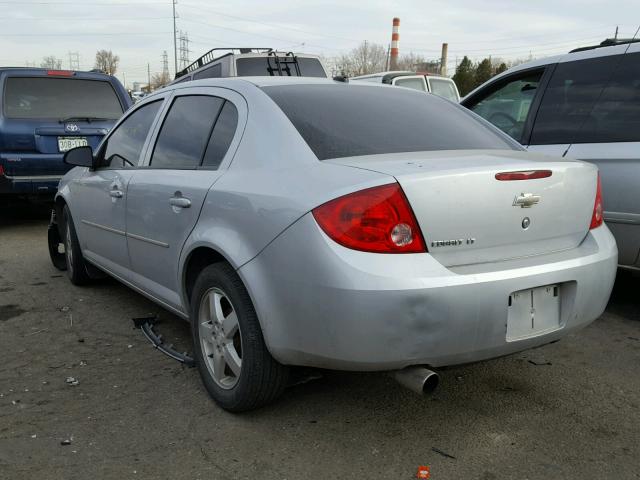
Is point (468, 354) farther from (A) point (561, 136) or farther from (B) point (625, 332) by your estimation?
(A) point (561, 136)

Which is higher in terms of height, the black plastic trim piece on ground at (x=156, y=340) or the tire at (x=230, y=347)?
the tire at (x=230, y=347)

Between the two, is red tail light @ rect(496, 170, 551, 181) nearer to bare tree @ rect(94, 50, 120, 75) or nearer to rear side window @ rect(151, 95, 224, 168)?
rear side window @ rect(151, 95, 224, 168)

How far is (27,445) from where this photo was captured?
2.61 m

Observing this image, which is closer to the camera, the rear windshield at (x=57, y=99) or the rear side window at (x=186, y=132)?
the rear side window at (x=186, y=132)

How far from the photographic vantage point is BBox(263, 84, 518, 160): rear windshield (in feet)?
8.93

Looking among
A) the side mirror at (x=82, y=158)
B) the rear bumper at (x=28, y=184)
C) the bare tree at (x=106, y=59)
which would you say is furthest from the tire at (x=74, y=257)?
the bare tree at (x=106, y=59)

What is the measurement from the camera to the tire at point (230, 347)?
2.59 meters

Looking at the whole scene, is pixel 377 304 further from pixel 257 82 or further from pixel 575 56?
pixel 575 56

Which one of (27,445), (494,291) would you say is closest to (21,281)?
(27,445)

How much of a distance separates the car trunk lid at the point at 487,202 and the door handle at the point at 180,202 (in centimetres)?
89

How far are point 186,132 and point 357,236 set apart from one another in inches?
61.5

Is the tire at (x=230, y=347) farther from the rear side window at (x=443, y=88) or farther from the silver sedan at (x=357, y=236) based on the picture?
the rear side window at (x=443, y=88)

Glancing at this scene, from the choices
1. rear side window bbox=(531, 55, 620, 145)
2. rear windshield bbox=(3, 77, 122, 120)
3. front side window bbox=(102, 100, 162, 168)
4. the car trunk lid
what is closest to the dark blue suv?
rear windshield bbox=(3, 77, 122, 120)

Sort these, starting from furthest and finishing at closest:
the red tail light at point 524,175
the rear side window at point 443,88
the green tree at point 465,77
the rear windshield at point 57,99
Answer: the green tree at point 465,77
the rear side window at point 443,88
the rear windshield at point 57,99
the red tail light at point 524,175
